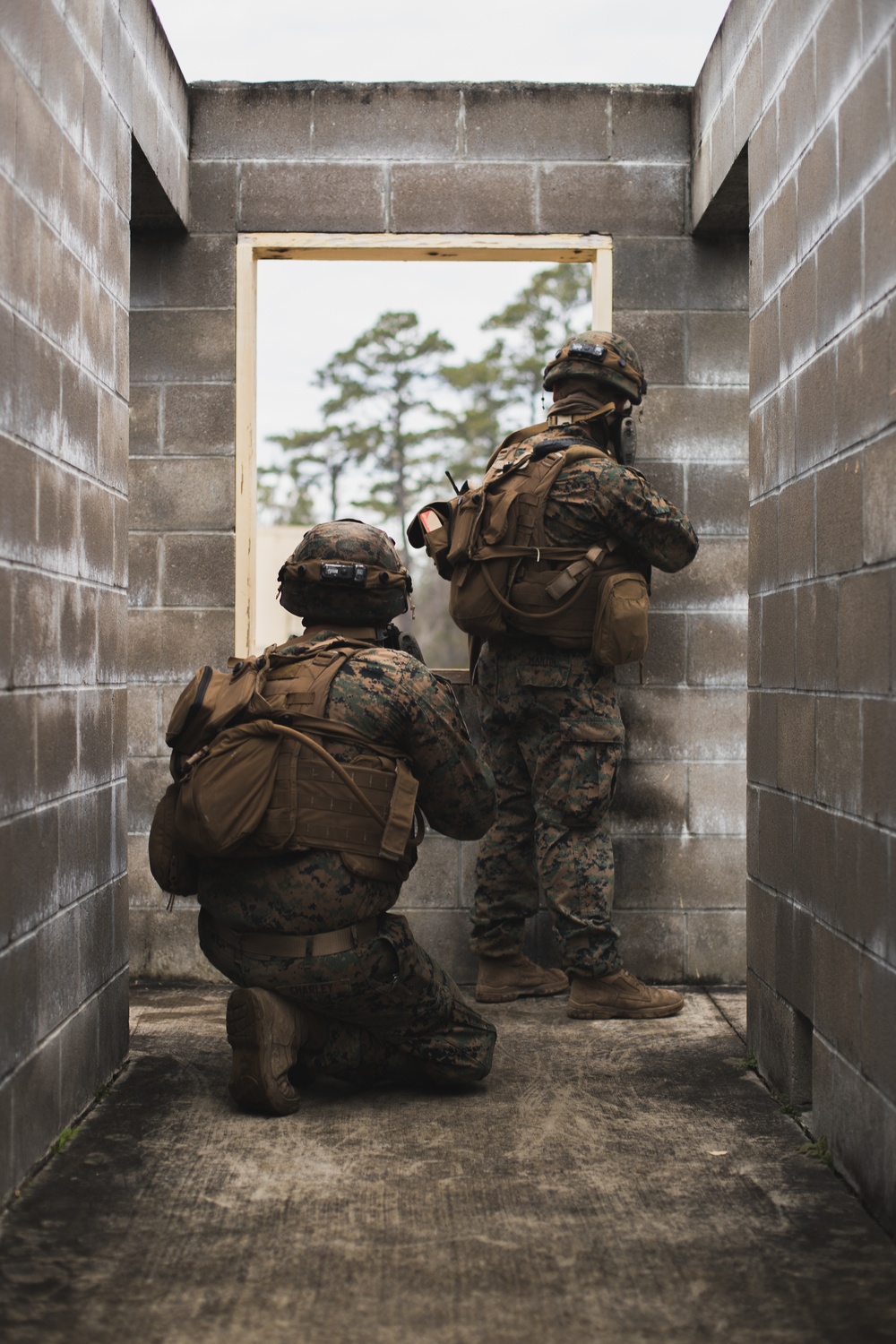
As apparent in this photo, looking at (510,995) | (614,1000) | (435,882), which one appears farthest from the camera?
(435,882)

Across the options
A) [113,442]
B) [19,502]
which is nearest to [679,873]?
[113,442]

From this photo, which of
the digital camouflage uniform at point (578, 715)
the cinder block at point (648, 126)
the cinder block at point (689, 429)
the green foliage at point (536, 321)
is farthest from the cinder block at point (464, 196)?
the green foliage at point (536, 321)

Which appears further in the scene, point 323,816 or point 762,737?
point 762,737

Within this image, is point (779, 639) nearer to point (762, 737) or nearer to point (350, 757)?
point (762, 737)

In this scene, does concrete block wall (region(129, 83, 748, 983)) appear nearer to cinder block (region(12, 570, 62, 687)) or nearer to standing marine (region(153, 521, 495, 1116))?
standing marine (region(153, 521, 495, 1116))

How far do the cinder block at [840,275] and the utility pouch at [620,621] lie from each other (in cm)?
126

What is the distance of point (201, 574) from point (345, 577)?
1.76 metres

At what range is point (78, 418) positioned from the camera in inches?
122

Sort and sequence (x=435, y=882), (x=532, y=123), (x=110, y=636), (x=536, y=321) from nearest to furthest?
(x=110, y=636), (x=435, y=882), (x=532, y=123), (x=536, y=321)

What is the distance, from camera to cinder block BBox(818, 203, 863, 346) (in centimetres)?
265

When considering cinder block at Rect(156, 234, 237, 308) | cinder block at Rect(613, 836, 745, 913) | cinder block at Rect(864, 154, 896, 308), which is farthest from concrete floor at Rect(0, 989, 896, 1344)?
cinder block at Rect(156, 234, 237, 308)

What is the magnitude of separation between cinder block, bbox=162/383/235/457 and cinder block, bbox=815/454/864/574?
251 centimetres

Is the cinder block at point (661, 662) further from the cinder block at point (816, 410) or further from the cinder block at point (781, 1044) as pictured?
the cinder block at point (816, 410)

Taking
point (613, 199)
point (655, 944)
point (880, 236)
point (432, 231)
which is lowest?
point (655, 944)
